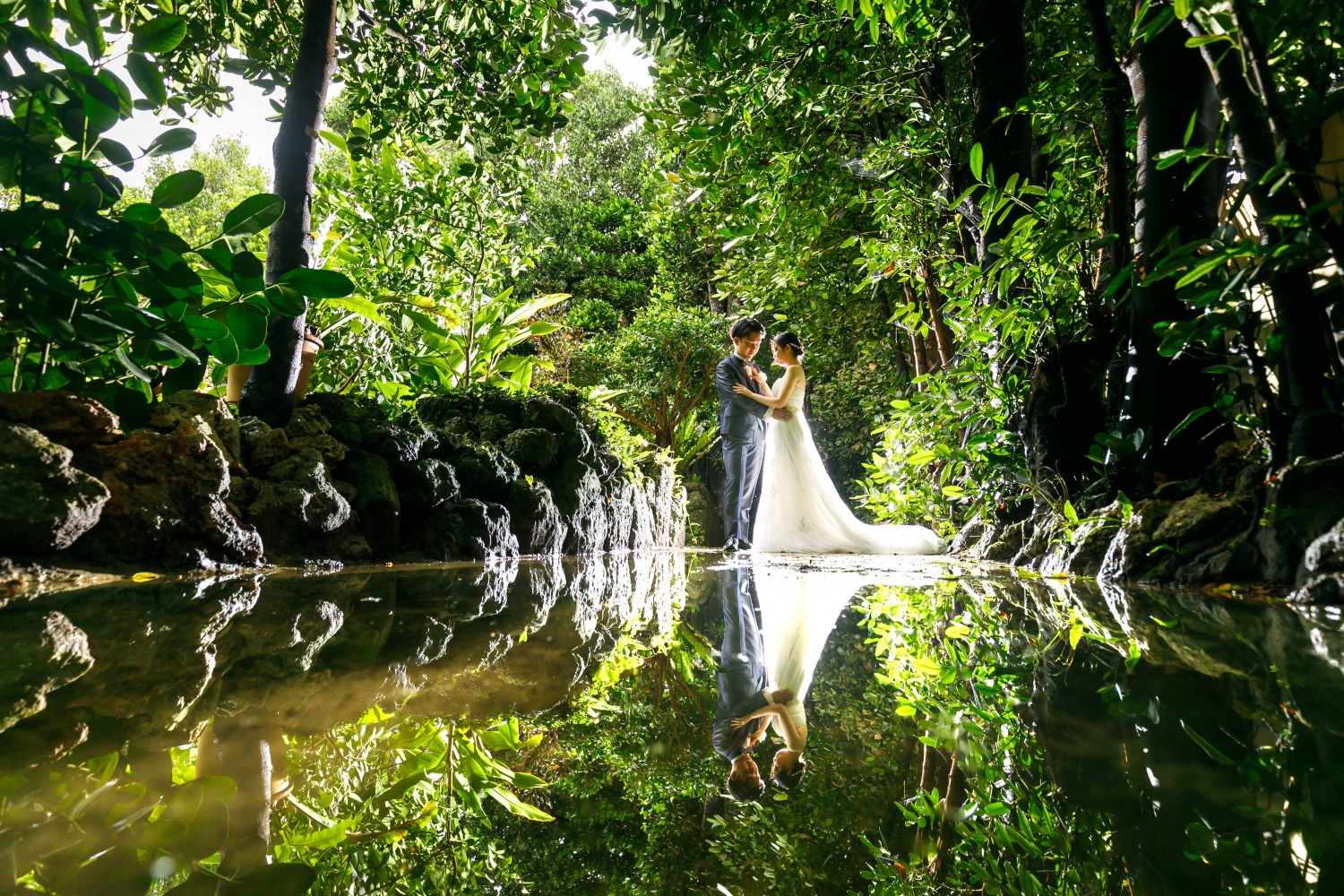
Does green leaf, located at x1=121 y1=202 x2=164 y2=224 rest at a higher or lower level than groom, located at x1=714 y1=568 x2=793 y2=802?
higher

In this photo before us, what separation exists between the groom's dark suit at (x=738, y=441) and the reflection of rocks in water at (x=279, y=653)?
14.8 ft

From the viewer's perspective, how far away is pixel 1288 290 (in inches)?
74.0

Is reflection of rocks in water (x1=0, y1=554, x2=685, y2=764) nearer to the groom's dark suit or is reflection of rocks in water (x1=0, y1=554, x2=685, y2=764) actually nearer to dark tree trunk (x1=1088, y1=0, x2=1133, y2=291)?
dark tree trunk (x1=1088, y1=0, x2=1133, y2=291)

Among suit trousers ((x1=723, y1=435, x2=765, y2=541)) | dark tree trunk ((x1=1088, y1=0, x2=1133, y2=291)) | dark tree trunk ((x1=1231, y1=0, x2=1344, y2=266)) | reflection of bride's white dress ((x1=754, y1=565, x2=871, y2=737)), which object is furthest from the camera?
suit trousers ((x1=723, y1=435, x2=765, y2=541))

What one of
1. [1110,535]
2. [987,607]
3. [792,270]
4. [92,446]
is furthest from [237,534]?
[792,270]

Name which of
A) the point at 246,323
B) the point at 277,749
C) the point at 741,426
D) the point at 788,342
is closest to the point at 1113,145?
the point at 246,323

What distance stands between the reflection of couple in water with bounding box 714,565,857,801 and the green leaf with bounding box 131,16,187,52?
2126mm

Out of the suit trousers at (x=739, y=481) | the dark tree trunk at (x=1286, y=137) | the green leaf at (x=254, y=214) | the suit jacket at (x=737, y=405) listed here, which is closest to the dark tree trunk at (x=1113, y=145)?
the dark tree trunk at (x=1286, y=137)

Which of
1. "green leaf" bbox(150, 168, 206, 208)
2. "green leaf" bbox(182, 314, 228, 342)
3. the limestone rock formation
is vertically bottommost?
the limestone rock formation

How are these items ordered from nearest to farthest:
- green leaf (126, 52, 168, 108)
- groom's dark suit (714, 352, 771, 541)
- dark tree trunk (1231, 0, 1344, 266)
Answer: dark tree trunk (1231, 0, 1344, 266), green leaf (126, 52, 168, 108), groom's dark suit (714, 352, 771, 541)

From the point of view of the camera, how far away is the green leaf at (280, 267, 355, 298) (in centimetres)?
194

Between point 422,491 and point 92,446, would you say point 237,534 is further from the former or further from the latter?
point 422,491

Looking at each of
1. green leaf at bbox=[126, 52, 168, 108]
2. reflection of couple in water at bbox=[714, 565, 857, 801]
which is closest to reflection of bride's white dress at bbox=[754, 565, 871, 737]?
reflection of couple in water at bbox=[714, 565, 857, 801]

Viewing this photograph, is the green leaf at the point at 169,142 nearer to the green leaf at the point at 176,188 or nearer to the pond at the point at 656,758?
the green leaf at the point at 176,188
